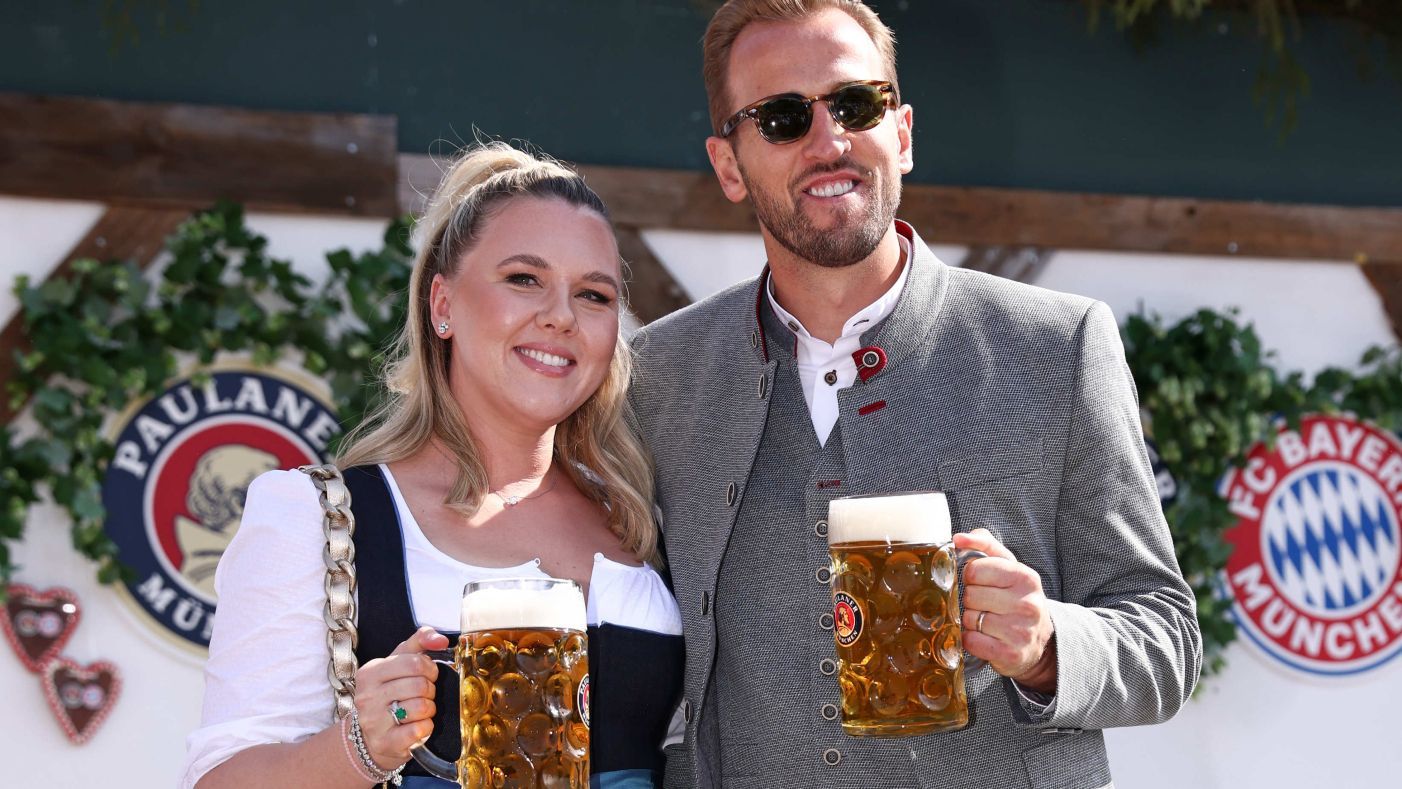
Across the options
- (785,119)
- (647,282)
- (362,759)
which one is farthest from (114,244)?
(362,759)

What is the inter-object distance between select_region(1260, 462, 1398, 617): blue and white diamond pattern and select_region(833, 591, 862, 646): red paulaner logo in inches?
134

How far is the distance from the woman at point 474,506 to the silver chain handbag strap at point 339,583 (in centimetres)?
2

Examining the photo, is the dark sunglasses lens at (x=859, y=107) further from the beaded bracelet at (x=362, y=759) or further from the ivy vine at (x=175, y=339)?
the ivy vine at (x=175, y=339)

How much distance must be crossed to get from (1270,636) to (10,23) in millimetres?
3998

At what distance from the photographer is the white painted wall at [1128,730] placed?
3885 millimetres

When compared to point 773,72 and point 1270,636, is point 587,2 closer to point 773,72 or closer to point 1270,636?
point 773,72

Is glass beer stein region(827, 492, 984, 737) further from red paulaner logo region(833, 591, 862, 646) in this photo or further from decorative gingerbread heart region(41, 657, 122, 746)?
decorative gingerbread heart region(41, 657, 122, 746)

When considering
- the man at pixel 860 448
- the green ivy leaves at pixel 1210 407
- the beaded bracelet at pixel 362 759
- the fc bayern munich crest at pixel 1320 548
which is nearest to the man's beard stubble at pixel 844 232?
the man at pixel 860 448

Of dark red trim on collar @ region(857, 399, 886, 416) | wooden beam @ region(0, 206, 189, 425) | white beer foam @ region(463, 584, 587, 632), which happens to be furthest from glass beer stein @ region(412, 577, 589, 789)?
wooden beam @ region(0, 206, 189, 425)

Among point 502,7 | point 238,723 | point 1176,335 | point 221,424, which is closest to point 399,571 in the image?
point 238,723

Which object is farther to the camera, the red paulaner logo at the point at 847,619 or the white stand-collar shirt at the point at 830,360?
→ the white stand-collar shirt at the point at 830,360

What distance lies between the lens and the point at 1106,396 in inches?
84.7

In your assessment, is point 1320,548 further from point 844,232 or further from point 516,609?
point 516,609

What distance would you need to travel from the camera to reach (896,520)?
1.67m
